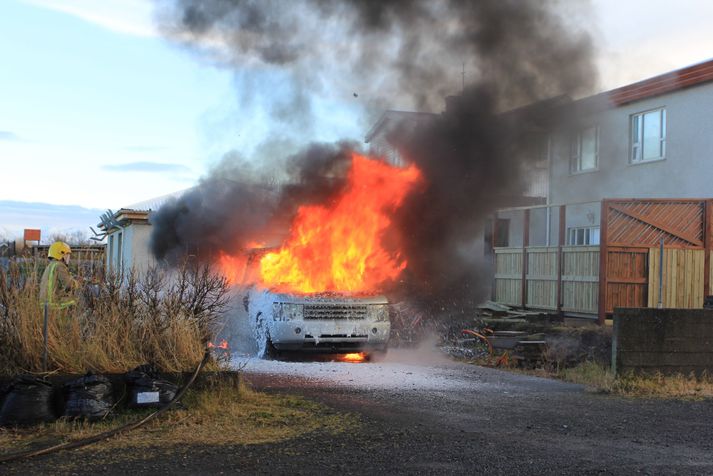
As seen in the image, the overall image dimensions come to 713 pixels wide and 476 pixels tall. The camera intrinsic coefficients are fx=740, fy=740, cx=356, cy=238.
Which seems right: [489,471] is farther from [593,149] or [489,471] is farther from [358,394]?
[593,149]

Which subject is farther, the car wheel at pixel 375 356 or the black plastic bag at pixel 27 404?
the car wheel at pixel 375 356

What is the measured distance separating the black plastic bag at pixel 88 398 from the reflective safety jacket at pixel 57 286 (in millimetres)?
1202

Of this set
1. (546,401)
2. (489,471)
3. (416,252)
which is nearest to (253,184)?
(416,252)

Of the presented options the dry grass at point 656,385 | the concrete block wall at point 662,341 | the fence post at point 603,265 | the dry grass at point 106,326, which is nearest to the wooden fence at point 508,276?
the fence post at point 603,265

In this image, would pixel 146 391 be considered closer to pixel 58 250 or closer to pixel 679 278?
pixel 58 250

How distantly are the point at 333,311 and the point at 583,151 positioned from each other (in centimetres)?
1194

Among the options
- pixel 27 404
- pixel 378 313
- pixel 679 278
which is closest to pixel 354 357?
pixel 378 313

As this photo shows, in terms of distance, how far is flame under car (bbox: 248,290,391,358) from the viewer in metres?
11.1

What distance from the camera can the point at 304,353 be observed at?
39.0ft

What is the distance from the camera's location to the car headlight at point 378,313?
457 inches

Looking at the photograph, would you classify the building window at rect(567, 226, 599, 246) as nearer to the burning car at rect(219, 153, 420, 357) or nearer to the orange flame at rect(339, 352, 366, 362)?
the burning car at rect(219, 153, 420, 357)

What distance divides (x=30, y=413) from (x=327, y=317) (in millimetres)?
5414

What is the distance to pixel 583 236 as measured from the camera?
20031mm

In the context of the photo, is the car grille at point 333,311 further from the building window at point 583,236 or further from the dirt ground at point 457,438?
the building window at point 583,236
